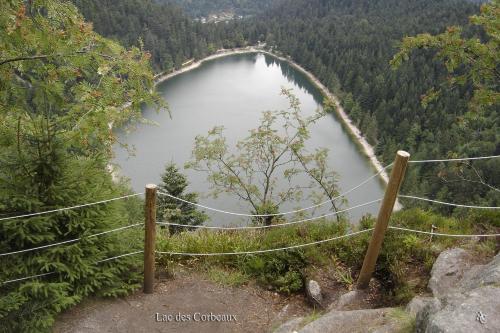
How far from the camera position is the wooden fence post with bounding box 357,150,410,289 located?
13.4 ft

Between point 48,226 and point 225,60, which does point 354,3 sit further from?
point 48,226

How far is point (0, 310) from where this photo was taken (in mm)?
3797

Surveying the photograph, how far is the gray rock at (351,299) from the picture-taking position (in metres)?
4.58

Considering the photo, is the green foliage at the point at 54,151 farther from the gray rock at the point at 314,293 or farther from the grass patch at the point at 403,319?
the grass patch at the point at 403,319

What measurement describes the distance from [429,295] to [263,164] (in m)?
11.4

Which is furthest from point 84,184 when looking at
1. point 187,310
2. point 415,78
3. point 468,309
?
point 415,78

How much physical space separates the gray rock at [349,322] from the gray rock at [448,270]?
82cm

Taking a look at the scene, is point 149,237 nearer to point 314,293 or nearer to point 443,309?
point 314,293

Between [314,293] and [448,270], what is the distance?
1.46 meters

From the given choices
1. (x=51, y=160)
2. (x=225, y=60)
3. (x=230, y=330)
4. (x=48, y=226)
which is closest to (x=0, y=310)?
(x=48, y=226)

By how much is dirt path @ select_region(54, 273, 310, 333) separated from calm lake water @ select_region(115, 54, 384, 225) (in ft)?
61.1

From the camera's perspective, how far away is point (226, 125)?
54844 mm

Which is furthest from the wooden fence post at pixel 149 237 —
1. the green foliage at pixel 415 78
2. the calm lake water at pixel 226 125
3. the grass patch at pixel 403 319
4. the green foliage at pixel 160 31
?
the green foliage at pixel 160 31

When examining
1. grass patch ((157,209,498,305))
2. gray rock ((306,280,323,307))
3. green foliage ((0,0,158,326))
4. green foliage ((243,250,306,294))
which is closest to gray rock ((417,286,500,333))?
grass patch ((157,209,498,305))
